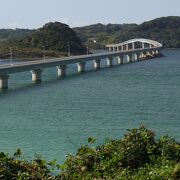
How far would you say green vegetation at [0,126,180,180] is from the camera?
11.0m

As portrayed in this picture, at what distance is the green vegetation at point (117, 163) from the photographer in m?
11.0

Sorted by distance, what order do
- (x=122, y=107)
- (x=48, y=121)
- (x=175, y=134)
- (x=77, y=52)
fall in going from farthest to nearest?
(x=77, y=52), (x=122, y=107), (x=48, y=121), (x=175, y=134)

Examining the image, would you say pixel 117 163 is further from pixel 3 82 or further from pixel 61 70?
pixel 61 70

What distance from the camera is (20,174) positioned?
1082cm

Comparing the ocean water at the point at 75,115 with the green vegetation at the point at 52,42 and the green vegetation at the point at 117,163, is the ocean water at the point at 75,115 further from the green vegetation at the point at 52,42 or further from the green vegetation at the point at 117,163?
the green vegetation at the point at 52,42

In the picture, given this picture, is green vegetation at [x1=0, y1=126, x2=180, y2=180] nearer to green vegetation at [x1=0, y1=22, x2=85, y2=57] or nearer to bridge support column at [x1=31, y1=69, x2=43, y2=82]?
bridge support column at [x1=31, y1=69, x2=43, y2=82]

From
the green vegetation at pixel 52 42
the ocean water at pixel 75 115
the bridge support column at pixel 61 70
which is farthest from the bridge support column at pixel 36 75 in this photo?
the green vegetation at pixel 52 42

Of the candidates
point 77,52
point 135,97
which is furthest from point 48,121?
point 77,52

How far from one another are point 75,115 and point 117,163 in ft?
105

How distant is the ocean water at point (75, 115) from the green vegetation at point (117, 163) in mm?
14030

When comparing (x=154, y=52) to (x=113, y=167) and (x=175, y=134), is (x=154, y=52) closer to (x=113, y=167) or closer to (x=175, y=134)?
(x=175, y=134)

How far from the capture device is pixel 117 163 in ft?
38.5

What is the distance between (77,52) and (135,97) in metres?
131

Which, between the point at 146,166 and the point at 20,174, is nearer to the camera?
the point at 20,174
